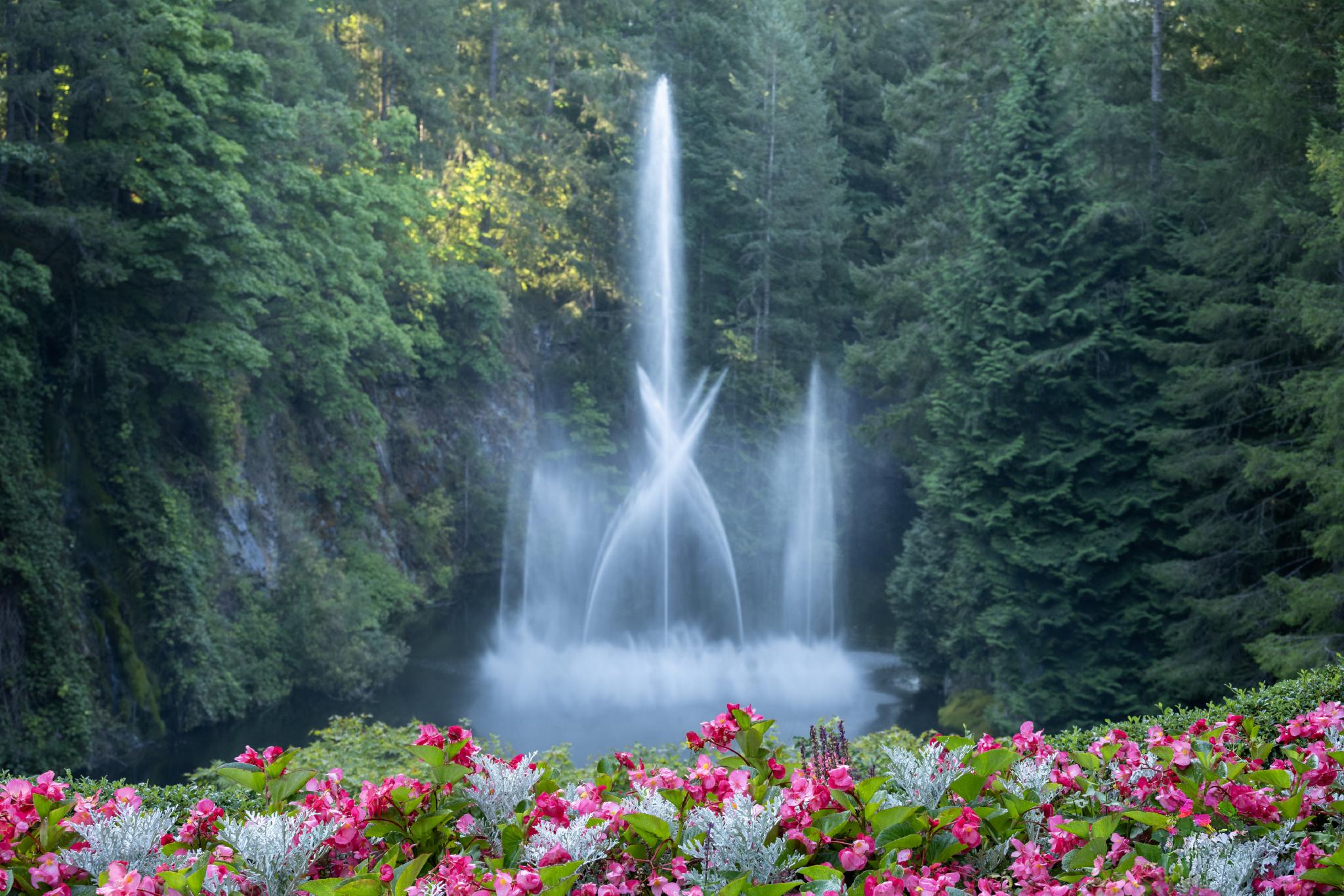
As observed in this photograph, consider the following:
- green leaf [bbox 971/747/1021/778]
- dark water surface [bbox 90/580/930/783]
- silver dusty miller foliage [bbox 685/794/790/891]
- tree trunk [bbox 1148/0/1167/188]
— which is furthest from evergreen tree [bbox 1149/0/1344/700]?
silver dusty miller foliage [bbox 685/794/790/891]

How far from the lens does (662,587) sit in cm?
2370

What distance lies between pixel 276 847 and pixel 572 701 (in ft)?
54.5

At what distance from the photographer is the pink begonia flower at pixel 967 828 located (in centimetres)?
335

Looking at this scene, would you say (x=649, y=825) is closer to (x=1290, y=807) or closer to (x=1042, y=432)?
(x=1290, y=807)

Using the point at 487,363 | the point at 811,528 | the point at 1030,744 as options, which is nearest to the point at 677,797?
the point at 1030,744

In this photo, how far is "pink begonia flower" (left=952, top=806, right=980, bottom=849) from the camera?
11.0 feet

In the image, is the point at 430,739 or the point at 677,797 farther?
the point at 430,739

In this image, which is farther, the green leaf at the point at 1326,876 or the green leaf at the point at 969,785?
the green leaf at the point at 969,785

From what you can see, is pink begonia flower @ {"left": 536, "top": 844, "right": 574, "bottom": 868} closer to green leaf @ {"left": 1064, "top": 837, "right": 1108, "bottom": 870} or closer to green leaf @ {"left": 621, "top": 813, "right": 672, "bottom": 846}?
green leaf @ {"left": 621, "top": 813, "right": 672, "bottom": 846}

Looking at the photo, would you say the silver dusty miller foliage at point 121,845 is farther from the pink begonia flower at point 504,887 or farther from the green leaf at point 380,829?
the pink begonia flower at point 504,887

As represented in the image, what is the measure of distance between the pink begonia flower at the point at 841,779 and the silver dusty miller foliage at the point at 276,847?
4.65 ft

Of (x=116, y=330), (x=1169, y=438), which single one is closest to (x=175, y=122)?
(x=116, y=330)

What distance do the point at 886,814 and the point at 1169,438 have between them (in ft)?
41.4

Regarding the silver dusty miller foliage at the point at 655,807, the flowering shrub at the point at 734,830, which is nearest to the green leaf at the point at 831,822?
the flowering shrub at the point at 734,830
